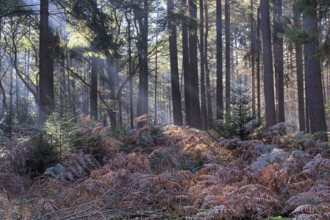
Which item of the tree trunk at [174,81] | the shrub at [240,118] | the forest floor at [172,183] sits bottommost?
the forest floor at [172,183]

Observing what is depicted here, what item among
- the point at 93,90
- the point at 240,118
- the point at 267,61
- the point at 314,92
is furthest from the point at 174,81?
the point at 240,118

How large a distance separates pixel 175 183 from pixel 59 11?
9946 mm

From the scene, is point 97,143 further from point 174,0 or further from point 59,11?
point 174,0

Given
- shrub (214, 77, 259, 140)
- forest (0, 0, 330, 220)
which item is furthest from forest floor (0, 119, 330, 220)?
shrub (214, 77, 259, 140)

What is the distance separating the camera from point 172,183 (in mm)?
5145

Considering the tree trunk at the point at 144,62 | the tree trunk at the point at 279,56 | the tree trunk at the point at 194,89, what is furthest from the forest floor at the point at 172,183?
the tree trunk at the point at 279,56

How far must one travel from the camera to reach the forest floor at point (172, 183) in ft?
13.2

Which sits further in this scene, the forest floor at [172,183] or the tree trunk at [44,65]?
the tree trunk at [44,65]

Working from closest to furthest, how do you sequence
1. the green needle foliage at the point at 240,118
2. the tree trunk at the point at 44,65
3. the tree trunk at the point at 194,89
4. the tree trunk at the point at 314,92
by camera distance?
the green needle foliage at the point at 240,118 → the tree trunk at the point at 314,92 → the tree trunk at the point at 44,65 → the tree trunk at the point at 194,89

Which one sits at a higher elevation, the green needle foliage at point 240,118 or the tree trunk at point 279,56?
the tree trunk at point 279,56

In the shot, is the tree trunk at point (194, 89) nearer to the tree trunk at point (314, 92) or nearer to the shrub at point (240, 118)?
the tree trunk at point (314, 92)

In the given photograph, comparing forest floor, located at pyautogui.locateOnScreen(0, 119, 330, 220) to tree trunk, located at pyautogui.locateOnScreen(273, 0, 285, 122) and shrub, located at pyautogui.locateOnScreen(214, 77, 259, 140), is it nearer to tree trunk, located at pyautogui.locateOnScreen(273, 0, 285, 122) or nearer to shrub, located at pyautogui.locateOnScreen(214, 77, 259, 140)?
shrub, located at pyautogui.locateOnScreen(214, 77, 259, 140)

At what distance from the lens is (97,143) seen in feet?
27.0

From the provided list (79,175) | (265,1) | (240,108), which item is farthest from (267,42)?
(79,175)
